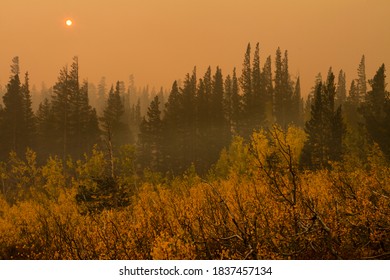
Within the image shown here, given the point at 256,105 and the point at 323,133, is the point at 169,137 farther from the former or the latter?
the point at 323,133

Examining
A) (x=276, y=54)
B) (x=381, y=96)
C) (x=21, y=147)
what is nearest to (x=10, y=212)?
(x=21, y=147)

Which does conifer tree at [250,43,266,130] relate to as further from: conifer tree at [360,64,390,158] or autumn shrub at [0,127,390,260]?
conifer tree at [360,64,390,158]

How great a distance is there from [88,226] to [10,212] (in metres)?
5.49

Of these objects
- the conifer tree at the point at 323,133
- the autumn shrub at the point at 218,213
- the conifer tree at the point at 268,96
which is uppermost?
the conifer tree at the point at 268,96

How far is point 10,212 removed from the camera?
12898mm

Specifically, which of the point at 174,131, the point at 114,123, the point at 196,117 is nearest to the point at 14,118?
the point at 114,123

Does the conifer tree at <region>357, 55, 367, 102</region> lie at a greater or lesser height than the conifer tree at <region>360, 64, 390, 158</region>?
greater

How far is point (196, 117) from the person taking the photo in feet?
41.4

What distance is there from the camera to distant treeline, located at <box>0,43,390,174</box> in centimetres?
1131

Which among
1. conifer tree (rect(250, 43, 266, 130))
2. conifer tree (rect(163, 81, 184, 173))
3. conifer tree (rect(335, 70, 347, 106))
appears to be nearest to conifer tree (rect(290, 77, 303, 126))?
conifer tree (rect(250, 43, 266, 130))

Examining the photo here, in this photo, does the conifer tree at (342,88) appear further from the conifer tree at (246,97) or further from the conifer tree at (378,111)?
the conifer tree at (246,97)

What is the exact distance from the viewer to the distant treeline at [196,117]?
11308mm

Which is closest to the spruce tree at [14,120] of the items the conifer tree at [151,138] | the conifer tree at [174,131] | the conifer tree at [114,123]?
the conifer tree at [114,123]
